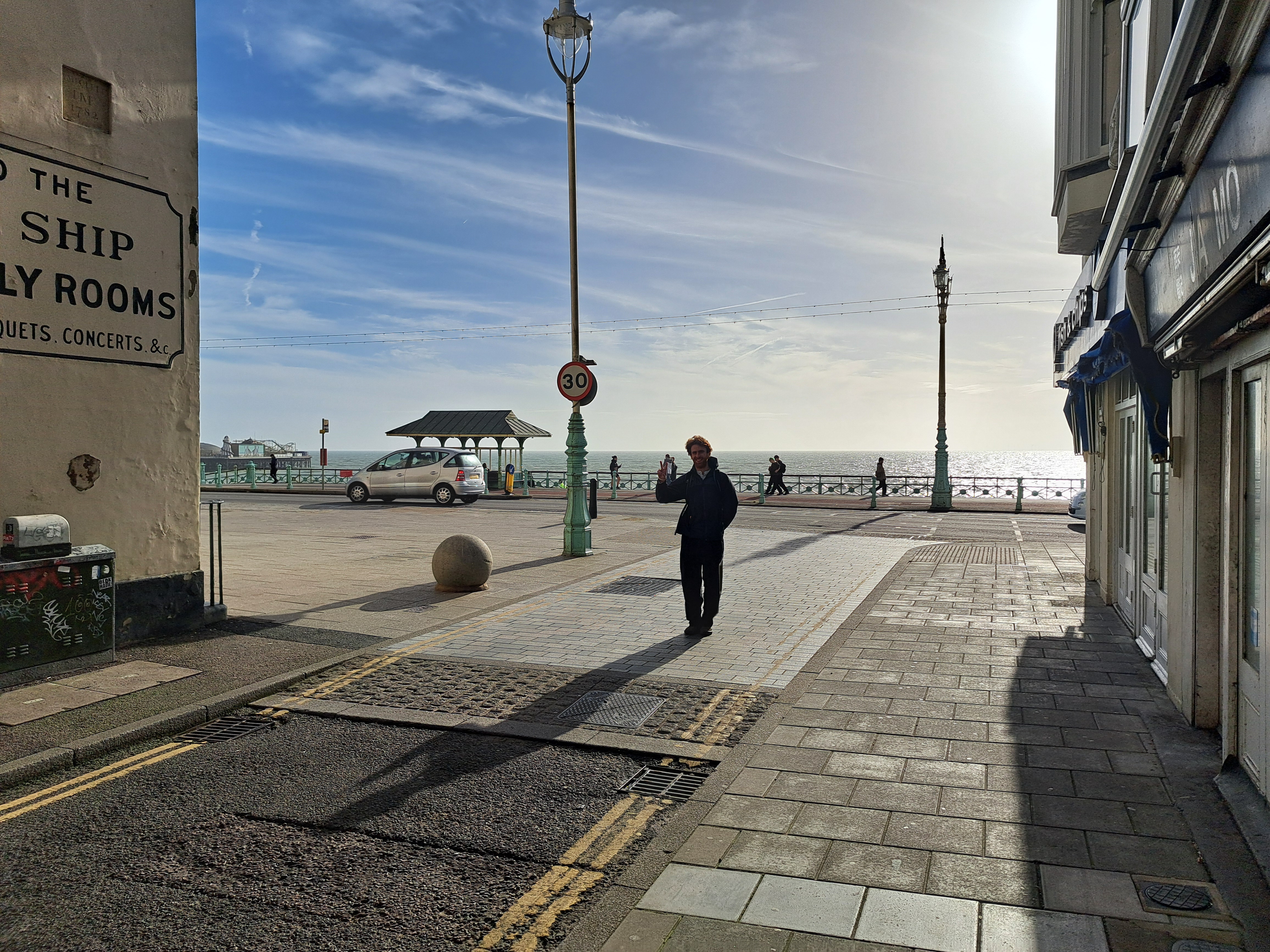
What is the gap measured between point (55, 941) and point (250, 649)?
442 centimetres

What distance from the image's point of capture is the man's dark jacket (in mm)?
8008

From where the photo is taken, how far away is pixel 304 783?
4574mm

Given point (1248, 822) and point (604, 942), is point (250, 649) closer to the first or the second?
point (604, 942)

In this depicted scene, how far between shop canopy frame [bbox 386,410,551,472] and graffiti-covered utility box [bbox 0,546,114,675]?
27537mm

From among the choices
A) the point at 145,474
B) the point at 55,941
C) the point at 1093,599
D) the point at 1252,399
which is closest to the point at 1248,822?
the point at 1252,399

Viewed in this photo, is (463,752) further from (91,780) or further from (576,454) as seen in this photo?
(576,454)

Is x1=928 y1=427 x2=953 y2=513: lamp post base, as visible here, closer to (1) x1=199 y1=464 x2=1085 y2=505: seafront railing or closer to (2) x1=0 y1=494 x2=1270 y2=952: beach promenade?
(1) x1=199 y1=464 x2=1085 y2=505: seafront railing

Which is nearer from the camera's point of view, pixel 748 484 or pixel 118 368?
pixel 118 368

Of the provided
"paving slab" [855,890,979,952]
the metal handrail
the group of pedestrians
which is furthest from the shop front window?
the group of pedestrians

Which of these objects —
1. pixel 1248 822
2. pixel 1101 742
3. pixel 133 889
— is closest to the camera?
pixel 133 889

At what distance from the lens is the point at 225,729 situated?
5.54m

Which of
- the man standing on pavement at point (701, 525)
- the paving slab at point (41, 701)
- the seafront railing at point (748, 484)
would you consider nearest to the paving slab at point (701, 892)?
the paving slab at point (41, 701)

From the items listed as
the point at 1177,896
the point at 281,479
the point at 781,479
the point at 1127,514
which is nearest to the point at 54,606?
the point at 1177,896

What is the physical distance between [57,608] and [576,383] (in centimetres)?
810
